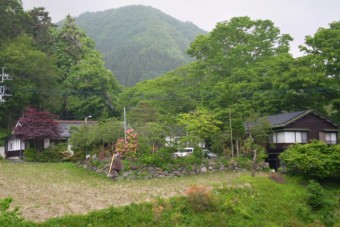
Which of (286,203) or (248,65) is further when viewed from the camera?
(248,65)

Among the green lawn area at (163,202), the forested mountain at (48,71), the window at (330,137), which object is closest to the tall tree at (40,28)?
the forested mountain at (48,71)

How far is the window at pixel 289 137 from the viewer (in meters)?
26.7

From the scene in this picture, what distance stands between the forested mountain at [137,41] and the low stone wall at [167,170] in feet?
148

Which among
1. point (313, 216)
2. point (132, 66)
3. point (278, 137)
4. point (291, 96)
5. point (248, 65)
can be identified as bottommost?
point (313, 216)

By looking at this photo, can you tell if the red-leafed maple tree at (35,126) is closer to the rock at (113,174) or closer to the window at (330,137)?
the rock at (113,174)

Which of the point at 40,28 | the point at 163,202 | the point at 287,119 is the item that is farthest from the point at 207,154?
the point at 40,28

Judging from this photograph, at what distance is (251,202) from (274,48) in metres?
23.7

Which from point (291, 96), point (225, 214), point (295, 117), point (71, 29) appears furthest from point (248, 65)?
point (71, 29)

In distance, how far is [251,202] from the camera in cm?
1636

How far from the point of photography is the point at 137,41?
293ft

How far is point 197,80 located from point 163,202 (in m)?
25.6

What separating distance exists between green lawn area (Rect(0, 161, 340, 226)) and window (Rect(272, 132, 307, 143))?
7.03 metres

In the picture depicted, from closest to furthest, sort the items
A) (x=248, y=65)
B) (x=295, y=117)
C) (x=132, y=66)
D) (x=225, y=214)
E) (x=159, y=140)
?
(x=225, y=214) < (x=159, y=140) < (x=295, y=117) < (x=248, y=65) < (x=132, y=66)

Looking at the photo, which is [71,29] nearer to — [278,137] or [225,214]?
[278,137]
